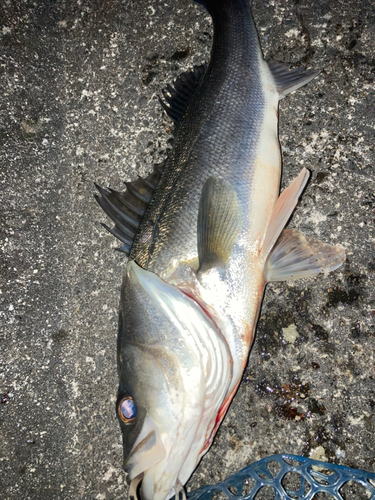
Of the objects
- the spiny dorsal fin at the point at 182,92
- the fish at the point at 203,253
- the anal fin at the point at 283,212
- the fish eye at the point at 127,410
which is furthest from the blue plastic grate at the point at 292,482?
the spiny dorsal fin at the point at 182,92

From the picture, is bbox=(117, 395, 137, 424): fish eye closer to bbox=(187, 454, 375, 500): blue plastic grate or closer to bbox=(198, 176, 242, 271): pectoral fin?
bbox=(198, 176, 242, 271): pectoral fin

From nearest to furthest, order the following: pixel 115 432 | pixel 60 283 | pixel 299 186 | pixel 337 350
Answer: pixel 299 186
pixel 337 350
pixel 115 432
pixel 60 283

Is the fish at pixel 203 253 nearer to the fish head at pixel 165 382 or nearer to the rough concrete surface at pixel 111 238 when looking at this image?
the fish head at pixel 165 382

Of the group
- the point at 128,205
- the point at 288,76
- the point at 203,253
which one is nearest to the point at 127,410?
the point at 203,253

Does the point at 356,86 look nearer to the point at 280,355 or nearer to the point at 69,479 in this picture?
the point at 280,355

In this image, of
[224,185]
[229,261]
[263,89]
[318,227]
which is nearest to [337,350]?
[318,227]

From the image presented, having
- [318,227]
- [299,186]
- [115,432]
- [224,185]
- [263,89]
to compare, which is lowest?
[115,432]
